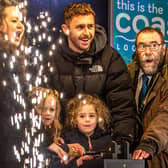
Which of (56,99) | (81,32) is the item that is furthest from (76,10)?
(56,99)

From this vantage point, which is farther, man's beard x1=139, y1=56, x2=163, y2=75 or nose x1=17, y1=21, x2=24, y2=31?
man's beard x1=139, y1=56, x2=163, y2=75

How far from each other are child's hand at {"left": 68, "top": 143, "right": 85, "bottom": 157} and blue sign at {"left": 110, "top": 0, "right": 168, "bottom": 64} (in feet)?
4.55

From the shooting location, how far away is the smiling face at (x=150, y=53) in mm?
3957

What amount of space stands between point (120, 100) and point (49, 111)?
55 cm

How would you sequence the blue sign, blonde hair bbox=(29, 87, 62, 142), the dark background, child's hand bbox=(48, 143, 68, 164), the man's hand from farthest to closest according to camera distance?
1. the blue sign
2. the dark background
3. child's hand bbox=(48, 143, 68, 164)
4. blonde hair bbox=(29, 87, 62, 142)
5. the man's hand

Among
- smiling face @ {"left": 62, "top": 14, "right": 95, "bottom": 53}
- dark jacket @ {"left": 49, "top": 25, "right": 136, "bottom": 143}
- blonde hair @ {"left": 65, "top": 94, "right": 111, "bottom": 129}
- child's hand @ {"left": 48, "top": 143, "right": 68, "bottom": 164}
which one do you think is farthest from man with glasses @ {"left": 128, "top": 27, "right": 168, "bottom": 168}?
child's hand @ {"left": 48, "top": 143, "right": 68, "bottom": 164}

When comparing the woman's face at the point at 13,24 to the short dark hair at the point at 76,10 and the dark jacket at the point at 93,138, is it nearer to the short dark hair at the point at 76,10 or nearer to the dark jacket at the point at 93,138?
the short dark hair at the point at 76,10

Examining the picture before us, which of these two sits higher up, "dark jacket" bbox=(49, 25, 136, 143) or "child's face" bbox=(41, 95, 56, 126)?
"dark jacket" bbox=(49, 25, 136, 143)

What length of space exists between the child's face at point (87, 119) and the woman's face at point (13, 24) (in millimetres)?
848

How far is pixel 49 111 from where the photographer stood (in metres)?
3.86

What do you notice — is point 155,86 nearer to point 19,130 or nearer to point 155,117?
point 155,117

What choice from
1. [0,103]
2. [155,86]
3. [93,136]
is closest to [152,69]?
[155,86]

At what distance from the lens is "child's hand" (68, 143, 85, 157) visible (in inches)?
151

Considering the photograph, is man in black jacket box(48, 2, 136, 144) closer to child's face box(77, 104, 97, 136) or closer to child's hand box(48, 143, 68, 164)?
child's face box(77, 104, 97, 136)
